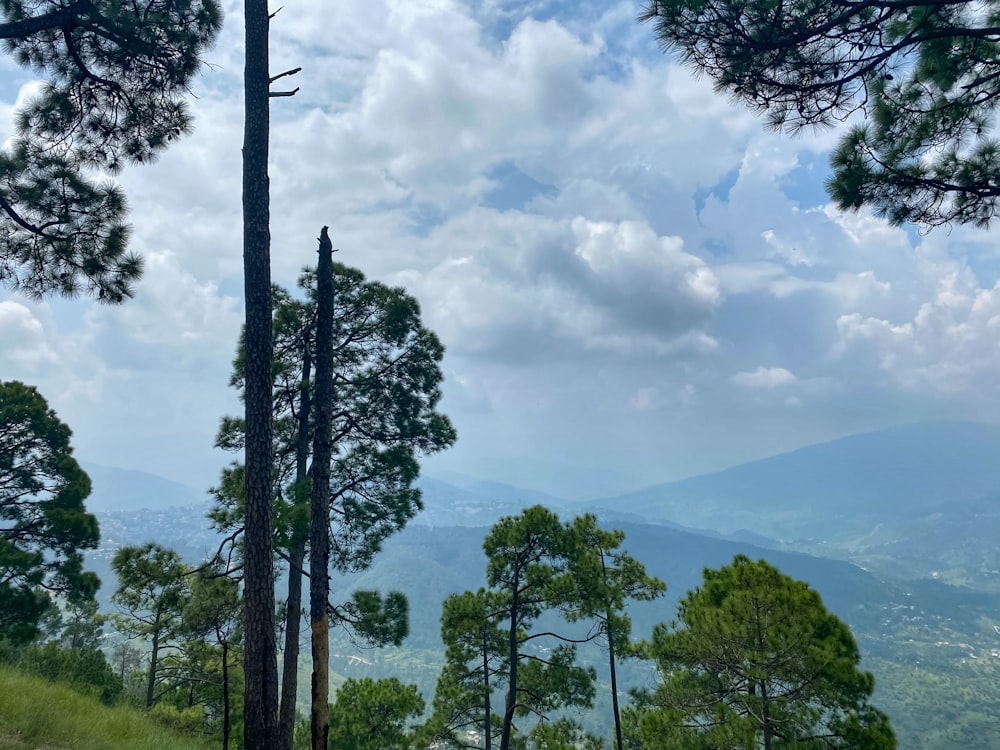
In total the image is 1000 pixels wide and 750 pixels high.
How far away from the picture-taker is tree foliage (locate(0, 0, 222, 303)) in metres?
5.94

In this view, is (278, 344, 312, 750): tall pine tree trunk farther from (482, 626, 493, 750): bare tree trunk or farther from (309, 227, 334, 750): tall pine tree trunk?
(482, 626, 493, 750): bare tree trunk

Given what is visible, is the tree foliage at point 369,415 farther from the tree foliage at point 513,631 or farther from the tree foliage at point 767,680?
the tree foliage at point 767,680

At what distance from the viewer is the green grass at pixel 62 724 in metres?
6.25

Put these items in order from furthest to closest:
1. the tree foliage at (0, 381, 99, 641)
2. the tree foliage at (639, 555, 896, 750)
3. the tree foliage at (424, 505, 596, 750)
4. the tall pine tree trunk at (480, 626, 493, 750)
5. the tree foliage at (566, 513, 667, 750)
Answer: the tall pine tree trunk at (480, 626, 493, 750), the tree foliage at (566, 513, 667, 750), the tree foliage at (424, 505, 596, 750), the tree foliage at (0, 381, 99, 641), the tree foliage at (639, 555, 896, 750)

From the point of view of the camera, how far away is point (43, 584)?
39.4 feet

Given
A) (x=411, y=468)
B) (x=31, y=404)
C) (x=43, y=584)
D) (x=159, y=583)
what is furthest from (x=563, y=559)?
(x=31, y=404)

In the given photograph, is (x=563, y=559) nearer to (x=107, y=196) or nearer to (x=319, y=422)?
(x=319, y=422)

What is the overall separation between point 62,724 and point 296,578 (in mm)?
4271

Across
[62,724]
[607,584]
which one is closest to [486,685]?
[607,584]

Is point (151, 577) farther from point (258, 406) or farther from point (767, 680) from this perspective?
point (767, 680)

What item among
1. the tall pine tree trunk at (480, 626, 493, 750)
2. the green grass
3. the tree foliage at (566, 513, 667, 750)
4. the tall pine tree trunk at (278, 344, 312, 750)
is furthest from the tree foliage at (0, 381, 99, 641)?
the tree foliage at (566, 513, 667, 750)

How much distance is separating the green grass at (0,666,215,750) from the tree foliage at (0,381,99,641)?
373cm

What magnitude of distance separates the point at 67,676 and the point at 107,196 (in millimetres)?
10711

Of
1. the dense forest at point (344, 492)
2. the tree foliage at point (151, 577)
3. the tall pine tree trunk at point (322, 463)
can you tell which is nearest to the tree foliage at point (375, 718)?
the dense forest at point (344, 492)
